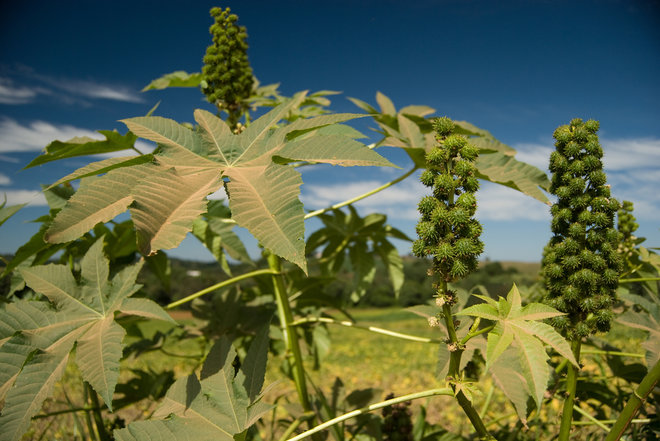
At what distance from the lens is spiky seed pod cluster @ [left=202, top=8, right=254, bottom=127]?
5.99 feet

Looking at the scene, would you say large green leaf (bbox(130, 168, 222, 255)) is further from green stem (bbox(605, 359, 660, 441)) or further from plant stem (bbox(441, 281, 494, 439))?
green stem (bbox(605, 359, 660, 441))

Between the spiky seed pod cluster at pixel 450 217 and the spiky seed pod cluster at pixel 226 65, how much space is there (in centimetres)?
115

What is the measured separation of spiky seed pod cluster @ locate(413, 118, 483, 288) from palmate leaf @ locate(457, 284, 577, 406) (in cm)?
10

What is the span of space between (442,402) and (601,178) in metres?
3.71

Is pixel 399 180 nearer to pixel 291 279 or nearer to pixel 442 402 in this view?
pixel 291 279

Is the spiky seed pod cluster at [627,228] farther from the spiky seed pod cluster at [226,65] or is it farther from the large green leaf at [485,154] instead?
the spiky seed pod cluster at [226,65]

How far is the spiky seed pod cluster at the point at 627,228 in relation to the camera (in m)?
1.87

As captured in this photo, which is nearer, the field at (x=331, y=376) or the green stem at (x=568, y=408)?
the green stem at (x=568, y=408)

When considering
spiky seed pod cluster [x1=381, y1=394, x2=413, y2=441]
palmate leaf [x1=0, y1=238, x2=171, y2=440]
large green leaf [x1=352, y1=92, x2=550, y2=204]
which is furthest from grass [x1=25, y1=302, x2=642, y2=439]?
large green leaf [x1=352, y1=92, x2=550, y2=204]

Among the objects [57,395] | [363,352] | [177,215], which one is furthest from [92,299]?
[363,352]

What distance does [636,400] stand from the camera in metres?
1.02

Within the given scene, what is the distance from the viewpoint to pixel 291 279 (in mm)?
2227

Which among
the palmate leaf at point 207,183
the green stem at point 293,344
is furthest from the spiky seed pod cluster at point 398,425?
the palmate leaf at point 207,183

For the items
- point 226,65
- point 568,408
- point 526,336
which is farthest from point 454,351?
point 226,65
